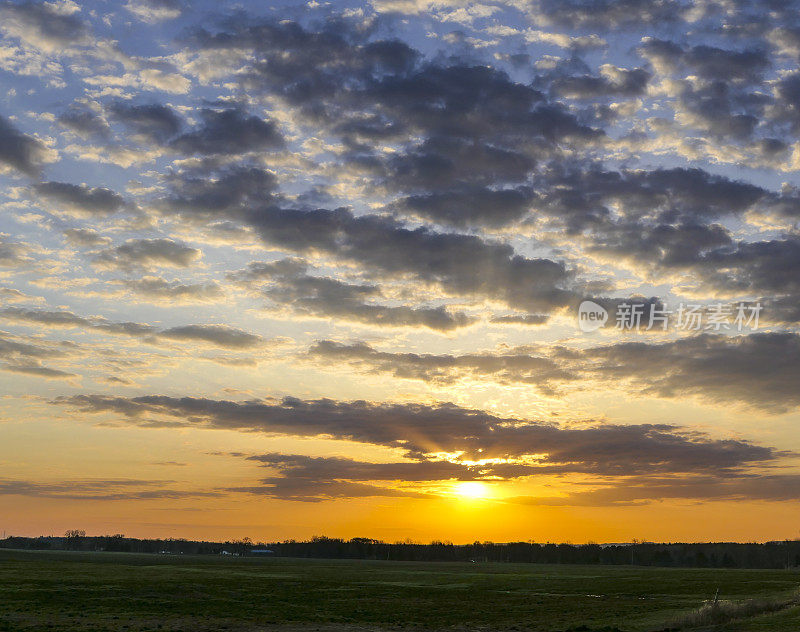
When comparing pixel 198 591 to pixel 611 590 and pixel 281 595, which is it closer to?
pixel 281 595

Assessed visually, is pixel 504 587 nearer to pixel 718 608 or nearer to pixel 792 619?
pixel 718 608

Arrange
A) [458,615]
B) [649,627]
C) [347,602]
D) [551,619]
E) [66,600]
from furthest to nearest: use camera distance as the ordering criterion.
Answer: [347,602]
[66,600]
[458,615]
[551,619]
[649,627]

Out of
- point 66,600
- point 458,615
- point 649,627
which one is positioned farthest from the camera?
point 66,600

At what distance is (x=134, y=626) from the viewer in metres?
58.0

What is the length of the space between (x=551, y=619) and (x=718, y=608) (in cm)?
1462

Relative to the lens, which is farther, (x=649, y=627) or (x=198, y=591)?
(x=198, y=591)

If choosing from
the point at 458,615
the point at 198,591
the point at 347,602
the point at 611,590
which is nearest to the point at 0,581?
the point at 198,591

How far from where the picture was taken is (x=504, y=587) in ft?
389

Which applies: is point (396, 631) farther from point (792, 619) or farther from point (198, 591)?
point (198, 591)

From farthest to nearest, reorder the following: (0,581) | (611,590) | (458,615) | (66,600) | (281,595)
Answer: (611,590)
(0,581)
(281,595)
(66,600)
(458,615)

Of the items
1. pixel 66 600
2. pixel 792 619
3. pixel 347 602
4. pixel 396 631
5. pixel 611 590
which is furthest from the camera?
pixel 611 590

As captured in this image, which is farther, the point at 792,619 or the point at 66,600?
the point at 66,600

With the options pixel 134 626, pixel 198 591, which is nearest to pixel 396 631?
pixel 134 626

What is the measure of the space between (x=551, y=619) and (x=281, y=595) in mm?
41825
